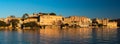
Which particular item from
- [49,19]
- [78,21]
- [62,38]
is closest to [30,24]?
[49,19]

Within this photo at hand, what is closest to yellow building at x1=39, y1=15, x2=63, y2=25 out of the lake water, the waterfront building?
the waterfront building

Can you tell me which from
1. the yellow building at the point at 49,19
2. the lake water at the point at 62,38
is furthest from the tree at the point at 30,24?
the lake water at the point at 62,38

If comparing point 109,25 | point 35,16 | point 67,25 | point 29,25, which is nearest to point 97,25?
point 109,25

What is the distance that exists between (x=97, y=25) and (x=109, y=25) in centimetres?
689

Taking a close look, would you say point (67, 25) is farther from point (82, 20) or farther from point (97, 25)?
point (97, 25)

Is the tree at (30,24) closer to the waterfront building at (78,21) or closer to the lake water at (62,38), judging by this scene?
the waterfront building at (78,21)

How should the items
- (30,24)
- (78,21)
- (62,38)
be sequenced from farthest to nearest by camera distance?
(78,21)
(30,24)
(62,38)

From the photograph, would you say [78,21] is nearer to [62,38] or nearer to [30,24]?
[30,24]

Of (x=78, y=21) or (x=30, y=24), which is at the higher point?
(x=78, y=21)

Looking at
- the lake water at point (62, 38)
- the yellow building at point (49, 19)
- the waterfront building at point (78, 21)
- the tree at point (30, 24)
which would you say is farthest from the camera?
the waterfront building at point (78, 21)

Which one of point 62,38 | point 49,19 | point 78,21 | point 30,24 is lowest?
point 62,38

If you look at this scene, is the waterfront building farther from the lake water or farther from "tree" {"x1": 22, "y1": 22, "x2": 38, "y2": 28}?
the lake water

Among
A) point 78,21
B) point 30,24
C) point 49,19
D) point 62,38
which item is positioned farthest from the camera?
point 78,21

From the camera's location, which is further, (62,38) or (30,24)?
(30,24)
